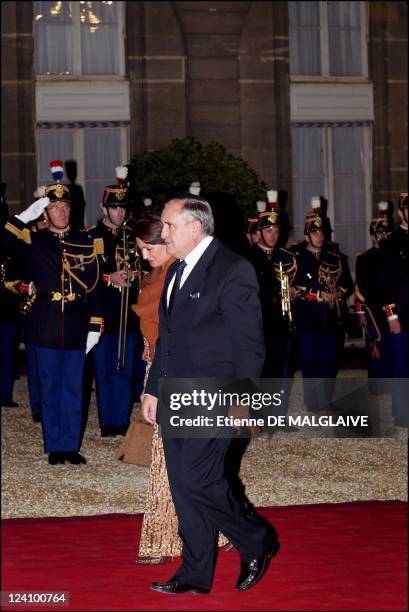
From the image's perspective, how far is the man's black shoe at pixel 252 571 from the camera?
6168mm

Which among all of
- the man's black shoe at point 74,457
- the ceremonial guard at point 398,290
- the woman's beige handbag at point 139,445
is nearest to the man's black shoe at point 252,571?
the woman's beige handbag at point 139,445

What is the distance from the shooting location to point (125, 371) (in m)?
11.6

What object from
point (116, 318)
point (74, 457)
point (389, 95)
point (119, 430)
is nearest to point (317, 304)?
point (116, 318)

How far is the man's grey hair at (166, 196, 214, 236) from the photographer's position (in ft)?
20.4

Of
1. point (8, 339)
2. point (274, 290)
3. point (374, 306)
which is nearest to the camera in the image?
point (274, 290)

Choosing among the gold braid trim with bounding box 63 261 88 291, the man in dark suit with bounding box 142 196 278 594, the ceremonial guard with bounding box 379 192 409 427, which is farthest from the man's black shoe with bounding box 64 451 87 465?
the man in dark suit with bounding box 142 196 278 594

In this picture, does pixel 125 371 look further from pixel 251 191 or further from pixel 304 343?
pixel 251 191

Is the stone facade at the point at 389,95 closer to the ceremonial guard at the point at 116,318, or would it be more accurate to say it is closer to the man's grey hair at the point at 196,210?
the ceremonial guard at the point at 116,318

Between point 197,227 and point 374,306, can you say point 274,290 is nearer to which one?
point 374,306

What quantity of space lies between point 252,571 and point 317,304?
6.60m

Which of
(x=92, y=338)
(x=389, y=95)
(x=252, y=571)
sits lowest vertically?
(x=252, y=571)

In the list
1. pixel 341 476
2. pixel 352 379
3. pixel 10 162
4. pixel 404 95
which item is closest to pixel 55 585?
pixel 341 476

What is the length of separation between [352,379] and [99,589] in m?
9.03

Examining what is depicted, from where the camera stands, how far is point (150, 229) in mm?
6930
